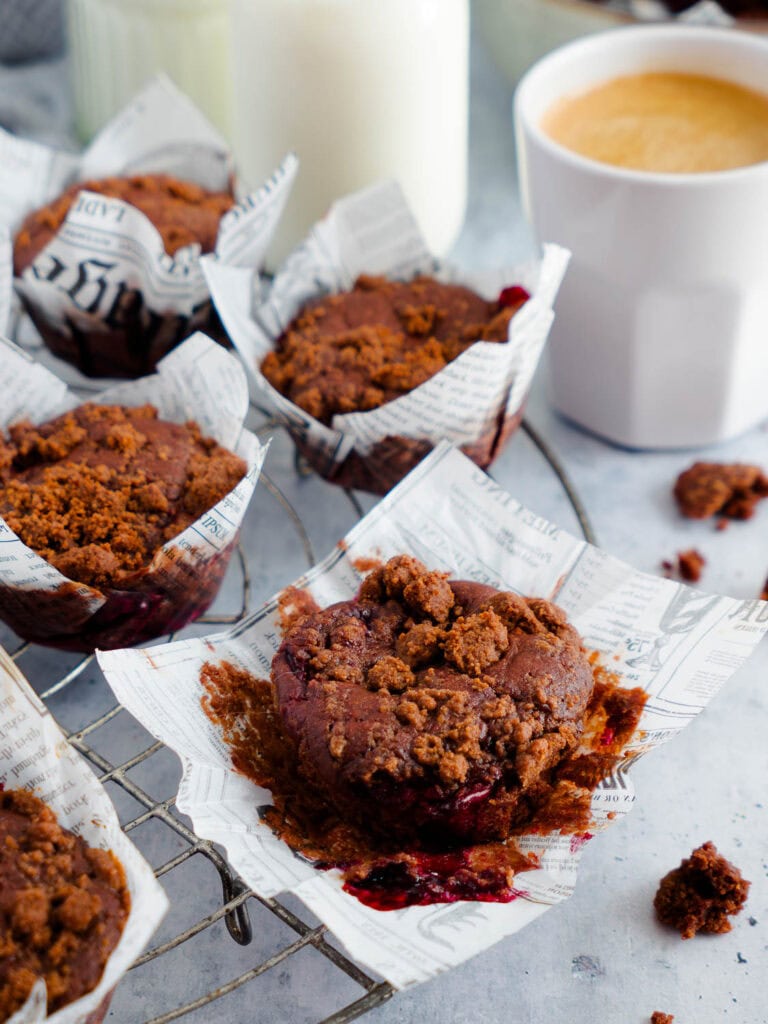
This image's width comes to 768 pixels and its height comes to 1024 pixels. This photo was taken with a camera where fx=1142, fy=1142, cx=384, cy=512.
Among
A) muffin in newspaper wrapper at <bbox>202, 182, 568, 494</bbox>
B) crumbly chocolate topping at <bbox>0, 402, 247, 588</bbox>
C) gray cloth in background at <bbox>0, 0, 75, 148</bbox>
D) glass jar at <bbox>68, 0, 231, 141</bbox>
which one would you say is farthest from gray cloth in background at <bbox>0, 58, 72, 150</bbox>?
crumbly chocolate topping at <bbox>0, 402, 247, 588</bbox>

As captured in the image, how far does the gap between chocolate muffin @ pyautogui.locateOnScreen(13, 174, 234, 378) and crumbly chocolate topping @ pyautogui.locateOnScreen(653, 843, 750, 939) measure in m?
1.12

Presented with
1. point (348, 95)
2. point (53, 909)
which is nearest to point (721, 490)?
point (348, 95)

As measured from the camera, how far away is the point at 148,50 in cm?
222

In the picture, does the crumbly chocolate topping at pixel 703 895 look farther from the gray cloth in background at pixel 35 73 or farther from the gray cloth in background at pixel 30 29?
the gray cloth in background at pixel 30 29

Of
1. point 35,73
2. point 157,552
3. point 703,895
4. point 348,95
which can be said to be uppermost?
point 348,95

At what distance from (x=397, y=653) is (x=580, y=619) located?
0.86ft

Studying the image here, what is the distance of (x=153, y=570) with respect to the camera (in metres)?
1.38

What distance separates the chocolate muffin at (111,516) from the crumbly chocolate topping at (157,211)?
16.7 inches

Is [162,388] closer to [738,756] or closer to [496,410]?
[496,410]

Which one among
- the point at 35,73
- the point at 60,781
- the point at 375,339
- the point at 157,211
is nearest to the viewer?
the point at 60,781

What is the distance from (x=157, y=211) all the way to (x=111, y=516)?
695 millimetres

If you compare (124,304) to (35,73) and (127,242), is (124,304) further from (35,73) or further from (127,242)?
(35,73)

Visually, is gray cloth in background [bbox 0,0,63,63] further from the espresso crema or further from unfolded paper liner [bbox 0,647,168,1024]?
unfolded paper liner [bbox 0,647,168,1024]

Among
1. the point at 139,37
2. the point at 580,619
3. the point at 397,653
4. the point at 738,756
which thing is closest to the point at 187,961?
the point at 397,653
